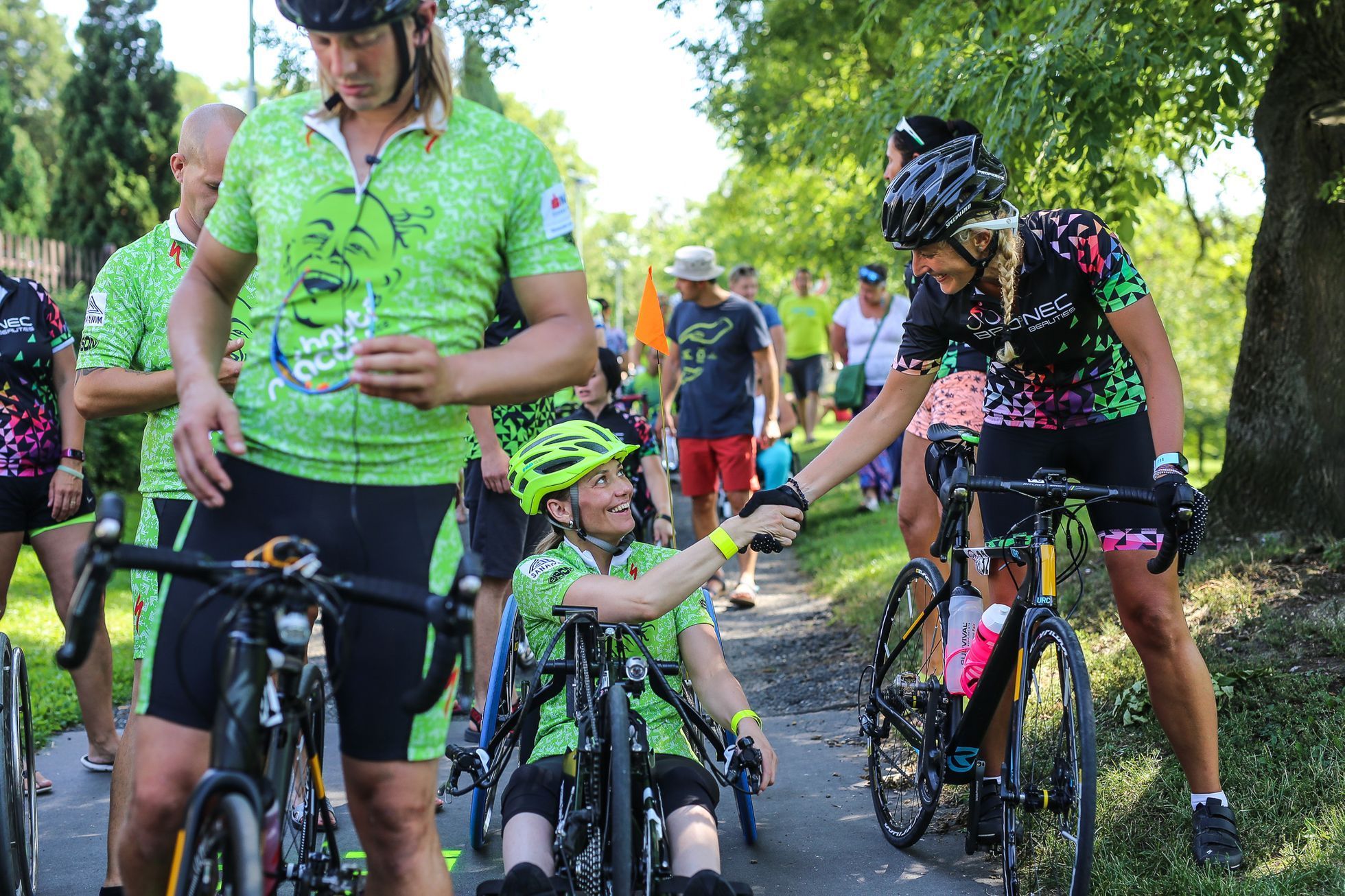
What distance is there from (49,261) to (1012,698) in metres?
16.3

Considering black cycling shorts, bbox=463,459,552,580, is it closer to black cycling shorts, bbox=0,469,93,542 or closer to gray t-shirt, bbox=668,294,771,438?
black cycling shorts, bbox=0,469,93,542

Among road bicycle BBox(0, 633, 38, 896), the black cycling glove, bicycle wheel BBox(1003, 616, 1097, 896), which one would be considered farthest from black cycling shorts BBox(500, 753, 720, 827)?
road bicycle BBox(0, 633, 38, 896)

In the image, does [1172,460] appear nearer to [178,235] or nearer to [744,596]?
[178,235]

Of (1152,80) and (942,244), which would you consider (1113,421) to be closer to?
(942,244)

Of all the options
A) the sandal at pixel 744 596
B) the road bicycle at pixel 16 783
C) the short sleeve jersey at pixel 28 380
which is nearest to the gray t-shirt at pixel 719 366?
the sandal at pixel 744 596

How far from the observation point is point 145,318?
3.92m

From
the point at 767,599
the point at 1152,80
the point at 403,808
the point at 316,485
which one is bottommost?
the point at 767,599

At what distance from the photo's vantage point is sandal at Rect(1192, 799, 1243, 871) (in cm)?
381

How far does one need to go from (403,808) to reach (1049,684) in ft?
6.13

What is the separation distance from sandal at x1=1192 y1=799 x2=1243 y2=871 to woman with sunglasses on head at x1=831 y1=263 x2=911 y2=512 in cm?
752

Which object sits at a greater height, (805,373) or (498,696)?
A: (805,373)

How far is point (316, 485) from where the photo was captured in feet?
8.34

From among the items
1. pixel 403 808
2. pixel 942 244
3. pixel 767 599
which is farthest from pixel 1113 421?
pixel 767 599

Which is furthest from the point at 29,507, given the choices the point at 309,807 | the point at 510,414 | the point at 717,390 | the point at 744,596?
the point at 717,390
